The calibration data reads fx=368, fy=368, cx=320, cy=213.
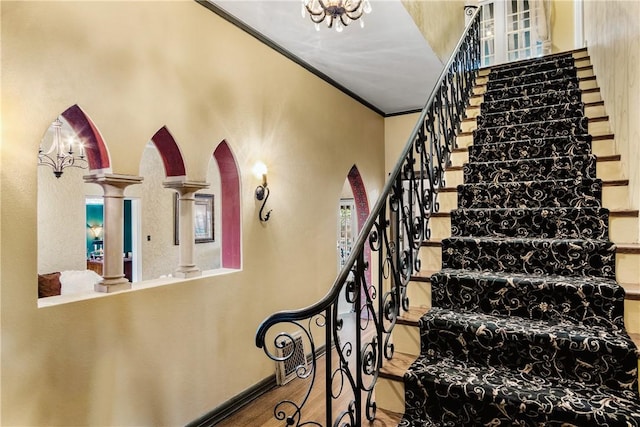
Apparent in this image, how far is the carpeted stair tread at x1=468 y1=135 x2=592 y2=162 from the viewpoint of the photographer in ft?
8.69

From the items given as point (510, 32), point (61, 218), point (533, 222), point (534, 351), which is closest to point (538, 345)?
point (534, 351)

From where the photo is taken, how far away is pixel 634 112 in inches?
80.0

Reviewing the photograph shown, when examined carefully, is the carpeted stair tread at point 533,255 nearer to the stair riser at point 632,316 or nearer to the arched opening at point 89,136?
the stair riser at point 632,316

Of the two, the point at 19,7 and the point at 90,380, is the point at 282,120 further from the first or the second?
the point at 90,380

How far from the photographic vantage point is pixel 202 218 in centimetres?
735

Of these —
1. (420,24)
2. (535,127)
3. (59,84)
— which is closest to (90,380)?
(59,84)

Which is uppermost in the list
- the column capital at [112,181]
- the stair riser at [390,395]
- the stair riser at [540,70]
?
the stair riser at [540,70]

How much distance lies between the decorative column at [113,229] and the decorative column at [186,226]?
0.44 meters

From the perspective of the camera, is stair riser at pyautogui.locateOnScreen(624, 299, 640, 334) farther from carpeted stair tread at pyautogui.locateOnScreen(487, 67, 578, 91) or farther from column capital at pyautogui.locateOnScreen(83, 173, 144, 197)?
carpeted stair tread at pyautogui.locateOnScreen(487, 67, 578, 91)

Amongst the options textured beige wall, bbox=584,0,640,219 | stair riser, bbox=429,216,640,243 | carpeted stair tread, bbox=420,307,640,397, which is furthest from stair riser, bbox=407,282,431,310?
textured beige wall, bbox=584,0,640,219

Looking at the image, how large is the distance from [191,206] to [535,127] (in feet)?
9.47

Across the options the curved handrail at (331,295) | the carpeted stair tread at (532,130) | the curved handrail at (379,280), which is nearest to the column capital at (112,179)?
the curved handrail at (379,280)

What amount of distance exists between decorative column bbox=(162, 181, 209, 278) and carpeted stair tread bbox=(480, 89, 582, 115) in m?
2.84

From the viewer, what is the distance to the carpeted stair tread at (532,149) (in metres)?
2.65
